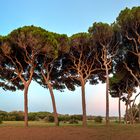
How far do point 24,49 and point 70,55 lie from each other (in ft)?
22.8

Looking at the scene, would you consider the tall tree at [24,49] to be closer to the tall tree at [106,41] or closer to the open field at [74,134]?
the tall tree at [106,41]

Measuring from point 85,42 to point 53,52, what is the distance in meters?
4.85

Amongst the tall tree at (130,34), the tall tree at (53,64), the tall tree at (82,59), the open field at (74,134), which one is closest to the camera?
the open field at (74,134)

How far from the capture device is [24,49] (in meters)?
40.3

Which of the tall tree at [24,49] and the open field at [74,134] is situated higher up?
the tall tree at [24,49]

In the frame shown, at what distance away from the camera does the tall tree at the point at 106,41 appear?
41188 millimetres

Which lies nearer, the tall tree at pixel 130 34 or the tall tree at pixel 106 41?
the tall tree at pixel 130 34

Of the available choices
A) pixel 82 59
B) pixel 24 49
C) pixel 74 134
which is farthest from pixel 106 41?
pixel 74 134

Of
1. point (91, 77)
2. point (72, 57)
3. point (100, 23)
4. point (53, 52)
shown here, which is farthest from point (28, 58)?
point (91, 77)

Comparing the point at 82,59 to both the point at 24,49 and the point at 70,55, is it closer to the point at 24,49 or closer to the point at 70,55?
the point at 70,55

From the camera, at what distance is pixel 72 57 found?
45.1 m

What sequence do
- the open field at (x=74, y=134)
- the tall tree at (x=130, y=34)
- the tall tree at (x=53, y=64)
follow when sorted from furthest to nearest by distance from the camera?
the tall tree at (x=53, y=64) < the tall tree at (x=130, y=34) < the open field at (x=74, y=134)

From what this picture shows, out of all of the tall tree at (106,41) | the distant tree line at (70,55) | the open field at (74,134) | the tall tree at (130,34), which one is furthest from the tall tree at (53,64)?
the open field at (74,134)

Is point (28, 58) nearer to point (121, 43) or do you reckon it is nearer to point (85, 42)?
point (85, 42)
